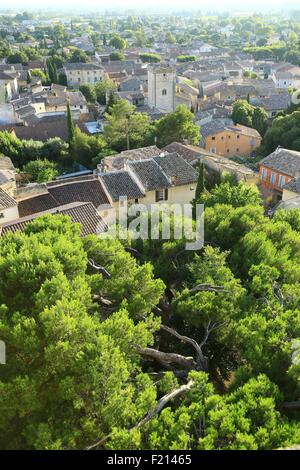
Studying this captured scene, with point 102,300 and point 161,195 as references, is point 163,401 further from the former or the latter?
point 161,195

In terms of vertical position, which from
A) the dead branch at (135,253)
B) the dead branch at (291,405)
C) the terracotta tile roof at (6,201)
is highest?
the terracotta tile roof at (6,201)

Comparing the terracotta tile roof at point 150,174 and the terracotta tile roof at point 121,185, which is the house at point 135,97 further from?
the terracotta tile roof at point 121,185

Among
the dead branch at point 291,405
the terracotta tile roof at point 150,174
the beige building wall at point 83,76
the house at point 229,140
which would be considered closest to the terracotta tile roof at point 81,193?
the terracotta tile roof at point 150,174

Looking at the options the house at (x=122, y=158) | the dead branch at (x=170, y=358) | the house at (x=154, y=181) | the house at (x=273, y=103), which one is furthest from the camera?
the house at (x=273, y=103)

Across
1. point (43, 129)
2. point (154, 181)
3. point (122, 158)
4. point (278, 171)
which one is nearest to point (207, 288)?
point (154, 181)

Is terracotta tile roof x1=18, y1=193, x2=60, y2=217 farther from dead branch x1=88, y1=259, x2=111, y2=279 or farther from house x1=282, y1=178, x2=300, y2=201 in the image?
house x1=282, y1=178, x2=300, y2=201
